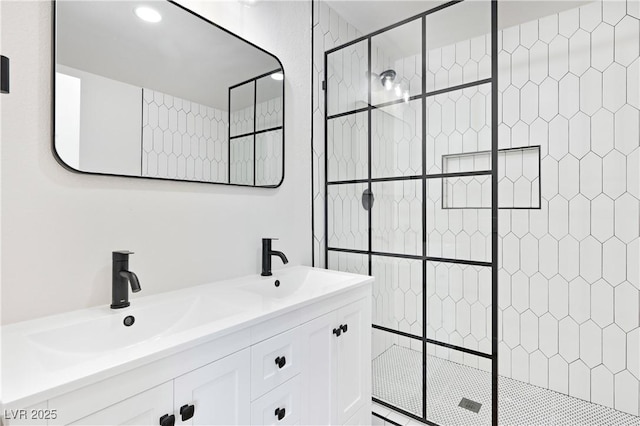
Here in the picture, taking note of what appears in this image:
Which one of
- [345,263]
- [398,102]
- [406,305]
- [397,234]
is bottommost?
[406,305]

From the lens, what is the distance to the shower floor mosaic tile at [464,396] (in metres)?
1.49

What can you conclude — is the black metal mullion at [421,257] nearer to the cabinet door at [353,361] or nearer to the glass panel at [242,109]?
the cabinet door at [353,361]

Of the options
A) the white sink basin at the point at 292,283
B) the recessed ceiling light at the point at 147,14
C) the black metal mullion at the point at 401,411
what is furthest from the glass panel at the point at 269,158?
the black metal mullion at the point at 401,411

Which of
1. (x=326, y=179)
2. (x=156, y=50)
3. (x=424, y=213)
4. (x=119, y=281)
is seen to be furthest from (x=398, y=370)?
(x=156, y=50)

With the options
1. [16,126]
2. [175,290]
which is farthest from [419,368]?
[16,126]

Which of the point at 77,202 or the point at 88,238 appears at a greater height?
the point at 77,202

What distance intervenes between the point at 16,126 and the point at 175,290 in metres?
0.69

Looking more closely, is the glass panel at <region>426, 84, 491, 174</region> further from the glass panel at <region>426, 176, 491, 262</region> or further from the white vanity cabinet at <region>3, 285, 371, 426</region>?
the white vanity cabinet at <region>3, 285, 371, 426</region>

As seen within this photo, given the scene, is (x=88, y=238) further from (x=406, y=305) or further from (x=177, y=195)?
(x=406, y=305)

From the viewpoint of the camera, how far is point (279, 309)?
97cm

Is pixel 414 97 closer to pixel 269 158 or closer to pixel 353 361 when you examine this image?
pixel 269 158

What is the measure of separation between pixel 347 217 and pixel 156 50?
1251mm

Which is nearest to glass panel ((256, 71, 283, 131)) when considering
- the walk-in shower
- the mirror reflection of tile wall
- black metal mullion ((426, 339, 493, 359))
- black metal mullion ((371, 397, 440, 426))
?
the mirror reflection of tile wall

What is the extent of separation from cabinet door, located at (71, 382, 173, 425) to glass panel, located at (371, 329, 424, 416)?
1.24m
